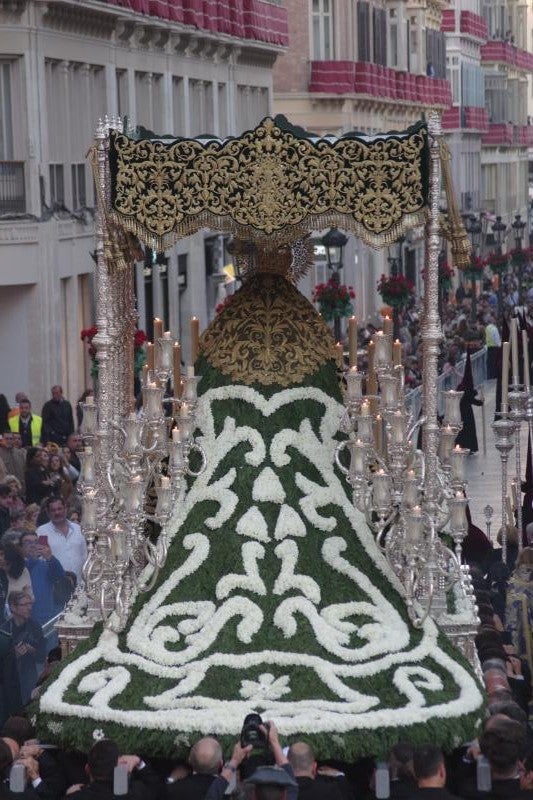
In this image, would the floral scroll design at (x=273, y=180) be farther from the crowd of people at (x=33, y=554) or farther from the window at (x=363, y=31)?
the window at (x=363, y=31)

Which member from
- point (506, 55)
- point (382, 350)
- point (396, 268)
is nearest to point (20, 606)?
point (382, 350)

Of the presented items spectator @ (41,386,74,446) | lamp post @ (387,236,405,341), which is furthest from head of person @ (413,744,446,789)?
lamp post @ (387,236,405,341)

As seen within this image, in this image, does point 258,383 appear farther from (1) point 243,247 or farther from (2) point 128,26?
(2) point 128,26

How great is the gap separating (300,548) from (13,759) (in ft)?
8.63

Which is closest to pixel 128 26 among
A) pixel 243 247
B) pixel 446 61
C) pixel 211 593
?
pixel 243 247

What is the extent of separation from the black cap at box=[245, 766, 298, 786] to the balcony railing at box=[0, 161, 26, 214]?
22.4m

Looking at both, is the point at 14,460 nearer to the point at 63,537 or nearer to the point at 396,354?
the point at 63,537

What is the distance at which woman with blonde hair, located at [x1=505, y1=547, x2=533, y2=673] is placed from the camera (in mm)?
15594

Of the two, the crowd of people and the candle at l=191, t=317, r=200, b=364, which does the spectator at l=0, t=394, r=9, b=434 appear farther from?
the candle at l=191, t=317, r=200, b=364

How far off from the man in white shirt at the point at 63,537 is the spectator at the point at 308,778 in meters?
5.96

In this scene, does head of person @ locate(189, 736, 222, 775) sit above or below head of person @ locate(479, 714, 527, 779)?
below

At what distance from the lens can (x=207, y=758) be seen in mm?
11641

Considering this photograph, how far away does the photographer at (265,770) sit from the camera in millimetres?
10445

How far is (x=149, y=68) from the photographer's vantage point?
41469 mm
